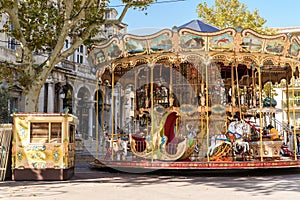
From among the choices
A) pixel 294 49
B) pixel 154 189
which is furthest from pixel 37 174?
pixel 294 49

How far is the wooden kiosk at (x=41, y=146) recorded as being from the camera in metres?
11.5

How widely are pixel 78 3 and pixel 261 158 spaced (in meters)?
8.86

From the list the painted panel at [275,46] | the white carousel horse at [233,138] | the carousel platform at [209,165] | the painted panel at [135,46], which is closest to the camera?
the carousel platform at [209,165]

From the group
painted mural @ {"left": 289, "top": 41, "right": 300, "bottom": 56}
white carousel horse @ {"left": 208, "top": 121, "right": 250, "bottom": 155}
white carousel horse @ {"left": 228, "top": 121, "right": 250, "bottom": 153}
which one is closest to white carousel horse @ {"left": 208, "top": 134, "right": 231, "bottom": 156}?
white carousel horse @ {"left": 208, "top": 121, "right": 250, "bottom": 155}

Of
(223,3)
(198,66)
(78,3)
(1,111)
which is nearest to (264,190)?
(198,66)

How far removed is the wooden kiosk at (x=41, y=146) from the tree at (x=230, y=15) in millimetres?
16893

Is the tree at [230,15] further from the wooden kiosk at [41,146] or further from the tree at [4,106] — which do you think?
the wooden kiosk at [41,146]

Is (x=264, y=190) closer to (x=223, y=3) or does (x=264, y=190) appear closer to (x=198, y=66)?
(x=198, y=66)

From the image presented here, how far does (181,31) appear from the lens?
13.6 m

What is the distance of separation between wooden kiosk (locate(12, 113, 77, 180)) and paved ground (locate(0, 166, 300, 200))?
0.46 metres

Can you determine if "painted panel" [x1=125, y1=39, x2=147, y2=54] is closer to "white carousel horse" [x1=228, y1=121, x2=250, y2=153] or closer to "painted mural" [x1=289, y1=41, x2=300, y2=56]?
"white carousel horse" [x1=228, y1=121, x2=250, y2=153]

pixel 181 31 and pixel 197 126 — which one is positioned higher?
pixel 181 31

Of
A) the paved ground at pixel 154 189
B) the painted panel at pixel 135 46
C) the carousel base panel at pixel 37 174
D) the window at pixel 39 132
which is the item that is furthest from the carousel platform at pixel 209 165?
the painted panel at pixel 135 46

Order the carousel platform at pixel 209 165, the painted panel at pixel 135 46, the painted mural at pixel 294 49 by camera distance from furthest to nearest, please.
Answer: the painted mural at pixel 294 49 < the painted panel at pixel 135 46 < the carousel platform at pixel 209 165
